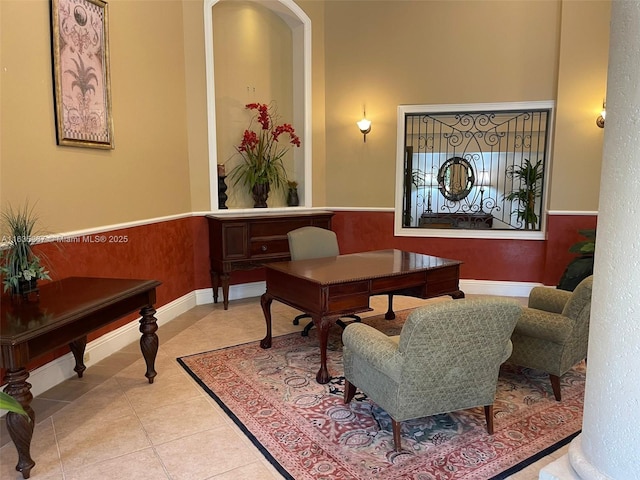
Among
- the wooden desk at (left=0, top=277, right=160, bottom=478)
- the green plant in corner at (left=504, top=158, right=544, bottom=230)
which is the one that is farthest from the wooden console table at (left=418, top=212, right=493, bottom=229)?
the wooden desk at (left=0, top=277, right=160, bottom=478)

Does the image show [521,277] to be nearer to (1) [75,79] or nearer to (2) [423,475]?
(2) [423,475]

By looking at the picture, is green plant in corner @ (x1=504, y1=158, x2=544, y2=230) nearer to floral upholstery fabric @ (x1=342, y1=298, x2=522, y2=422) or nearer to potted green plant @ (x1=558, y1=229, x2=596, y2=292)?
potted green plant @ (x1=558, y1=229, x2=596, y2=292)

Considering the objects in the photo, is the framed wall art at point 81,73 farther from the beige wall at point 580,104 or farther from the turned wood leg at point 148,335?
the beige wall at point 580,104

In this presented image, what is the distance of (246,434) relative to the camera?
2.57m

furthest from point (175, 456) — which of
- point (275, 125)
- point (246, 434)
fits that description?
point (275, 125)

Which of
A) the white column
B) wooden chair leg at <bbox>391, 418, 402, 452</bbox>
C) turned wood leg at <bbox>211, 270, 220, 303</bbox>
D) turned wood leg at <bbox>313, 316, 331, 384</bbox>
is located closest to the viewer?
the white column

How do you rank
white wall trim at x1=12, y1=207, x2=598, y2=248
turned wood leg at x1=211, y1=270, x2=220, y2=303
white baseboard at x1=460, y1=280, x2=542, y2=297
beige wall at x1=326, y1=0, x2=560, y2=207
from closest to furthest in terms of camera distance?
white wall trim at x1=12, y1=207, x2=598, y2=248, turned wood leg at x1=211, y1=270, x2=220, y2=303, beige wall at x1=326, y1=0, x2=560, y2=207, white baseboard at x1=460, y1=280, x2=542, y2=297

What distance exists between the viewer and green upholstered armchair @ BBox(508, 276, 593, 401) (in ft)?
9.42

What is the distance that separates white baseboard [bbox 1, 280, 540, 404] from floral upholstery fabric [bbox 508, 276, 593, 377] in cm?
274

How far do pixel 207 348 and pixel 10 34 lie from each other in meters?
2.63

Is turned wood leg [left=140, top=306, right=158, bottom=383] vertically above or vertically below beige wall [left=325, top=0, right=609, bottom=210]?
below

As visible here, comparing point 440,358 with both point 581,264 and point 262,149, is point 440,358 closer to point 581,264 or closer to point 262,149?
point 581,264

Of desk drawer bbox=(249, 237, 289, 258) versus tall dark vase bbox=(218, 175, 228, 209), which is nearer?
desk drawer bbox=(249, 237, 289, 258)

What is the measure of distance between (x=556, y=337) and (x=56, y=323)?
9.58 ft
